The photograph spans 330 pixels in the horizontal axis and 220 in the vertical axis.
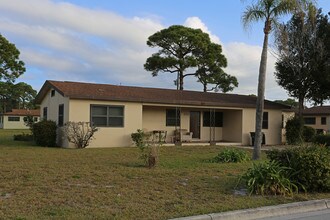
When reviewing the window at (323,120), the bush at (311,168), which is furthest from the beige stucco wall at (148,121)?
the window at (323,120)

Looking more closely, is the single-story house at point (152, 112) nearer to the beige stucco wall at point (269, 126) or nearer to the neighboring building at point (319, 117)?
the beige stucco wall at point (269, 126)

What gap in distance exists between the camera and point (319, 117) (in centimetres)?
4291

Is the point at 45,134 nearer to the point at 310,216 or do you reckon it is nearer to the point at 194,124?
the point at 194,124

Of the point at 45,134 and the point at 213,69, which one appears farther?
the point at 213,69

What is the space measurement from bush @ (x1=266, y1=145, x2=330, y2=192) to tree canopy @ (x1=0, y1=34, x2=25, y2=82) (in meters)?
38.7

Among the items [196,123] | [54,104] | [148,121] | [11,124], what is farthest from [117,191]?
[11,124]

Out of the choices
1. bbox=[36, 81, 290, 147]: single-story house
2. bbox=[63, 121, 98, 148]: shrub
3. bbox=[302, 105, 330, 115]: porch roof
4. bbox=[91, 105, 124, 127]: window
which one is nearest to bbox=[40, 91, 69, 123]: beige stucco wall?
bbox=[36, 81, 290, 147]: single-story house

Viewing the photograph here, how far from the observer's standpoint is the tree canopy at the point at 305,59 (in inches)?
1004

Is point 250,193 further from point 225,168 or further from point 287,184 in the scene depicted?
point 225,168

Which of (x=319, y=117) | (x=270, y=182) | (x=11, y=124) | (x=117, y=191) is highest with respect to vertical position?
(x=319, y=117)

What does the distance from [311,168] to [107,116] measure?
13.4 meters

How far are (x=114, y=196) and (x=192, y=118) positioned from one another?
17.8 meters

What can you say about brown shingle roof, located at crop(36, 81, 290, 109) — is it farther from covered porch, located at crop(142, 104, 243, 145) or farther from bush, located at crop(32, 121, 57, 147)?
bush, located at crop(32, 121, 57, 147)

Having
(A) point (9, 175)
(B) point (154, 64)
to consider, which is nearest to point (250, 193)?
(A) point (9, 175)
